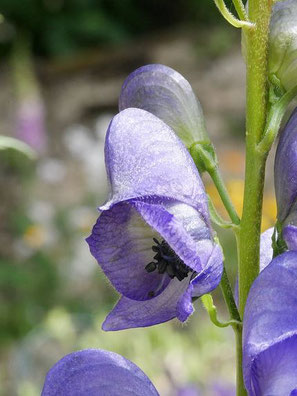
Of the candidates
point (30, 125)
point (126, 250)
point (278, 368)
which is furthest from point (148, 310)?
point (30, 125)

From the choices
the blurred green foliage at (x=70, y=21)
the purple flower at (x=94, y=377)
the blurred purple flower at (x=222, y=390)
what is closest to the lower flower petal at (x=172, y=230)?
the purple flower at (x=94, y=377)

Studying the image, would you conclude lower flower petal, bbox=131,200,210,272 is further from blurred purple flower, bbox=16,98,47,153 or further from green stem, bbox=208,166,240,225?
blurred purple flower, bbox=16,98,47,153

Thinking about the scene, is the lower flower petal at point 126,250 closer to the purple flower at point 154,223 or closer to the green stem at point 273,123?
the purple flower at point 154,223

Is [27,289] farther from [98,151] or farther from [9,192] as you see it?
[9,192]

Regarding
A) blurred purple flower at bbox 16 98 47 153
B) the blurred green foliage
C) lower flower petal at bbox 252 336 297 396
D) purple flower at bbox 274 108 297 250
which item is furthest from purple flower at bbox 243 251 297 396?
the blurred green foliage

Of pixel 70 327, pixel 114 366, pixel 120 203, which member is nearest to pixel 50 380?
pixel 114 366
